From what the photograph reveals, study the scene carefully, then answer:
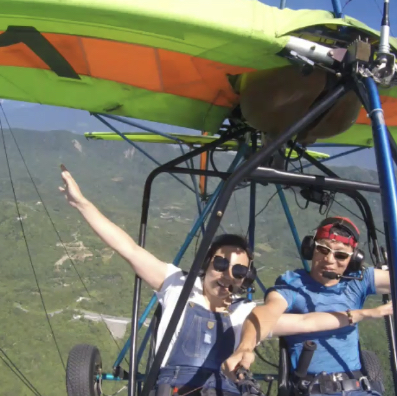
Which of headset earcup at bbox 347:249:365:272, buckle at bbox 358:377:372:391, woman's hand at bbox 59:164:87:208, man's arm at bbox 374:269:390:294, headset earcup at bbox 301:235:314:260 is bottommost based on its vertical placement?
buckle at bbox 358:377:372:391

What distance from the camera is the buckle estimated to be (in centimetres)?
204

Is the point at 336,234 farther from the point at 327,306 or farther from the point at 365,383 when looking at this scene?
the point at 365,383

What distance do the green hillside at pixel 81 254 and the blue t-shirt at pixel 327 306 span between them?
1579 cm

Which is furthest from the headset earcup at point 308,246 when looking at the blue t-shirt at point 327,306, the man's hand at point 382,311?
the man's hand at point 382,311

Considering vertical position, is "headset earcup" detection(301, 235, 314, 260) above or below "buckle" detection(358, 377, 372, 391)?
above

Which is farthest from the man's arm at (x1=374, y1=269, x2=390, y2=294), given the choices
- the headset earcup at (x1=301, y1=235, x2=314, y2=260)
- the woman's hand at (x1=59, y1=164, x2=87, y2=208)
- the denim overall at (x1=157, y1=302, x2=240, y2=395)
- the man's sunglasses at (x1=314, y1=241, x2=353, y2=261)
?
the woman's hand at (x1=59, y1=164, x2=87, y2=208)

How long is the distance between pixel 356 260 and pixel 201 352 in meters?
0.85

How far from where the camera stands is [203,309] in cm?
208

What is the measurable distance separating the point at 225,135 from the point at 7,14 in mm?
1349

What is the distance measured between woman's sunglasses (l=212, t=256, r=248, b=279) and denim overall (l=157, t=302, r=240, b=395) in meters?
0.23

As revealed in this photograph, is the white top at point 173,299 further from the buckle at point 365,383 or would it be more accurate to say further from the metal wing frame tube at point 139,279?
the buckle at point 365,383

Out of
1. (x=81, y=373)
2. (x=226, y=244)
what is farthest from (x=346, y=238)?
(x=81, y=373)

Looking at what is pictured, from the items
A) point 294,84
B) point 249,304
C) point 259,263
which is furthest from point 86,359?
point 259,263

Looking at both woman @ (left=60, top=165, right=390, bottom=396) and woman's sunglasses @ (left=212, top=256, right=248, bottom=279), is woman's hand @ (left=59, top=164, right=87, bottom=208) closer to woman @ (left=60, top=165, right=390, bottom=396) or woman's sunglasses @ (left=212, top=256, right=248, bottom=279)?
woman @ (left=60, top=165, right=390, bottom=396)
